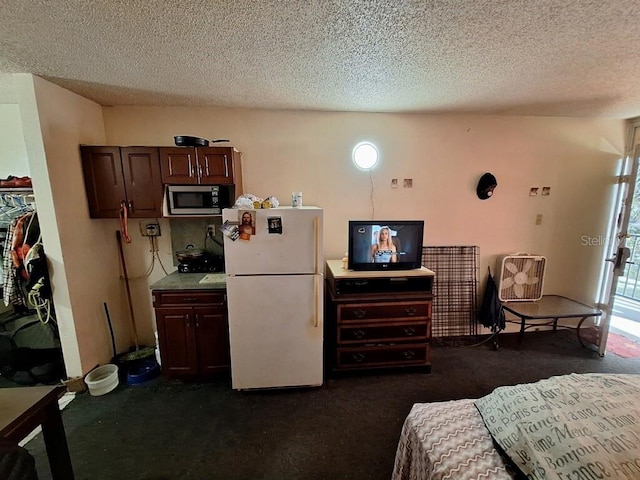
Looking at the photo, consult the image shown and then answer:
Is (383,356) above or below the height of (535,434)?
below

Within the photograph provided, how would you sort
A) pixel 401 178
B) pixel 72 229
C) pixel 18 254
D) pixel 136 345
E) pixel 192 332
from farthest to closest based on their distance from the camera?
1. pixel 401 178
2. pixel 136 345
3. pixel 192 332
4. pixel 72 229
5. pixel 18 254

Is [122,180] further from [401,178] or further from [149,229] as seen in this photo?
[401,178]

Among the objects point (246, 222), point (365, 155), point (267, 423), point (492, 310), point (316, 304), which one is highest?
point (365, 155)

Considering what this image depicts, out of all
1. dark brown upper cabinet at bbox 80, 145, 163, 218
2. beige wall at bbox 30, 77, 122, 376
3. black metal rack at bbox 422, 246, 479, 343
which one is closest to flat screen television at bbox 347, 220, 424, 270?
black metal rack at bbox 422, 246, 479, 343

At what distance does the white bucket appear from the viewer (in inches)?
87.6

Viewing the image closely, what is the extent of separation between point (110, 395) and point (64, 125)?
7.28ft

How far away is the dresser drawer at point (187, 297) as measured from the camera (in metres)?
2.27

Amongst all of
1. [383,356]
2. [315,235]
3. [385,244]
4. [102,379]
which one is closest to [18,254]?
[102,379]

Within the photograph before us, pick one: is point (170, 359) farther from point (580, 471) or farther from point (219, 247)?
point (580, 471)

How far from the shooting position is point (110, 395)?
2.25m

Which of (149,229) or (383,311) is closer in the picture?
(383,311)

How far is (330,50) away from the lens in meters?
1.60

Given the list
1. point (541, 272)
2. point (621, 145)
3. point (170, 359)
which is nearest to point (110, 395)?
point (170, 359)

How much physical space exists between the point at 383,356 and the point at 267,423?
3.69 ft
